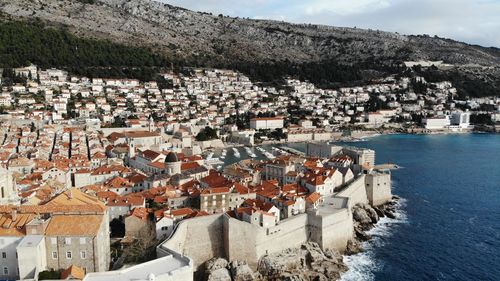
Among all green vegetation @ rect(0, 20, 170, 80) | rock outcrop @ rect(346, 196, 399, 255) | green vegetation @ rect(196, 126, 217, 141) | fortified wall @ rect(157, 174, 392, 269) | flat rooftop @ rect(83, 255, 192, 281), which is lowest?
rock outcrop @ rect(346, 196, 399, 255)

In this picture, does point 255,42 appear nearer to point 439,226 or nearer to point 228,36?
point 228,36

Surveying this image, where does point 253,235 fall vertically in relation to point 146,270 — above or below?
below

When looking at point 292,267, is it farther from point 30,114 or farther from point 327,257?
point 30,114

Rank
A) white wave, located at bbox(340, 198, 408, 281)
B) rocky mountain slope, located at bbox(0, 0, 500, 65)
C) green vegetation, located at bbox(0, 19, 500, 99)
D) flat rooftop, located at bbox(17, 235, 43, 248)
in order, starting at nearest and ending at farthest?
1. flat rooftop, located at bbox(17, 235, 43, 248)
2. white wave, located at bbox(340, 198, 408, 281)
3. green vegetation, located at bbox(0, 19, 500, 99)
4. rocky mountain slope, located at bbox(0, 0, 500, 65)

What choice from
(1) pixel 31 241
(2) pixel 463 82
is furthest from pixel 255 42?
(1) pixel 31 241

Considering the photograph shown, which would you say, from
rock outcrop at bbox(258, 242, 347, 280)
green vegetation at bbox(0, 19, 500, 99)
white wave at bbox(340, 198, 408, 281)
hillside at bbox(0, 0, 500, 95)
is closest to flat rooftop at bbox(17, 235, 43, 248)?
rock outcrop at bbox(258, 242, 347, 280)

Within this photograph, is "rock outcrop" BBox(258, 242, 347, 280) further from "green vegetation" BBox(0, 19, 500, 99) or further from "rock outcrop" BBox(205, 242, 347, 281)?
"green vegetation" BBox(0, 19, 500, 99)
